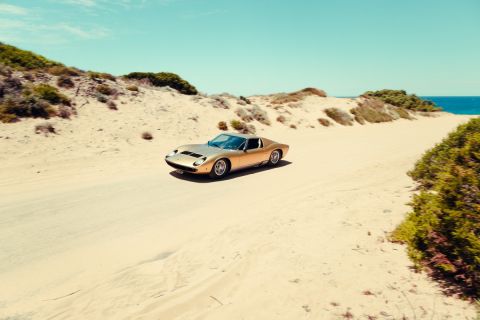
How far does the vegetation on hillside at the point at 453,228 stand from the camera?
3586 mm

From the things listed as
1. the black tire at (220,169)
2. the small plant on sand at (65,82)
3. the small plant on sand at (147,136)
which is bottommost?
the black tire at (220,169)

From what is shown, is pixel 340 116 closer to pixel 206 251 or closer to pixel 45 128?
pixel 45 128

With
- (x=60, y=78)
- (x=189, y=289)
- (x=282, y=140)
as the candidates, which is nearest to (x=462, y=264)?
(x=189, y=289)

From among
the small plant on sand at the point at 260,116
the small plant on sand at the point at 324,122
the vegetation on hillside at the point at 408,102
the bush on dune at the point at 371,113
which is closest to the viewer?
the small plant on sand at the point at 260,116

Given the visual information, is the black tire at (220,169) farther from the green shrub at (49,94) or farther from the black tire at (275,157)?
the green shrub at (49,94)

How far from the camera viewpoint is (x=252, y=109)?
23.6m

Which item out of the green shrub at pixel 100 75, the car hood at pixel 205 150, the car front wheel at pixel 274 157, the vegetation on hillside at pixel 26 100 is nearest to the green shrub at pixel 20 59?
the green shrub at pixel 100 75

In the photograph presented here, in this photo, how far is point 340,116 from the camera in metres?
28.5

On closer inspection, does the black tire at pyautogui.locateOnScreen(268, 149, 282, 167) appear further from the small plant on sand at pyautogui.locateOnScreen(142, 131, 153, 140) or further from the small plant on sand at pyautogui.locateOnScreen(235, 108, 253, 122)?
the small plant on sand at pyautogui.locateOnScreen(235, 108, 253, 122)

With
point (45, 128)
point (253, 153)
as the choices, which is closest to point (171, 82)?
point (45, 128)

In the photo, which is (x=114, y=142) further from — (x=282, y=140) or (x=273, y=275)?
(x=273, y=275)

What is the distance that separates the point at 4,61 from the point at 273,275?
21.8m

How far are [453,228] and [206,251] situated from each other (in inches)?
141

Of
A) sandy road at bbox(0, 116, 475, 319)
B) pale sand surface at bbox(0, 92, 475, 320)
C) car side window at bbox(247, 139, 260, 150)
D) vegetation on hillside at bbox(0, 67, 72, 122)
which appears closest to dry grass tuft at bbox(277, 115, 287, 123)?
pale sand surface at bbox(0, 92, 475, 320)
